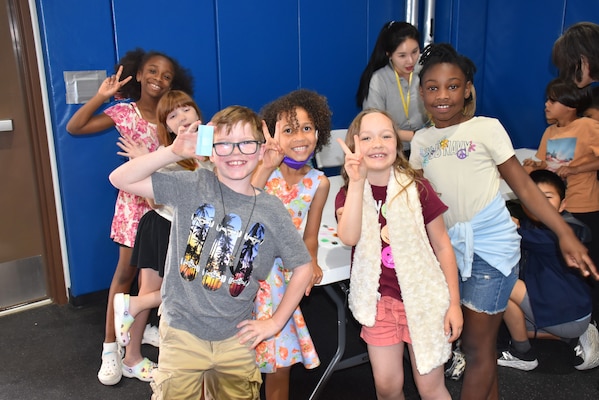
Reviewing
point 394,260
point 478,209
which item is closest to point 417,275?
point 394,260

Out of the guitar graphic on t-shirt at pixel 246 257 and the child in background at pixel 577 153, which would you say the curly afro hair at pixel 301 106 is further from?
the child in background at pixel 577 153

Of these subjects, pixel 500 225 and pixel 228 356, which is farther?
pixel 500 225

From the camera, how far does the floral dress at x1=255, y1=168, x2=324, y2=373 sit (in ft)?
5.93

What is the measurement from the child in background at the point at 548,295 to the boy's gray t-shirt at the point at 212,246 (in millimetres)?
1375

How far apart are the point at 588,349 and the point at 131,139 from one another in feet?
7.54

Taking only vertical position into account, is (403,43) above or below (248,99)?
above

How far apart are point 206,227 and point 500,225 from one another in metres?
0.94

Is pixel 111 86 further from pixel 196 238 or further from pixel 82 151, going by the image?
pixel 196 238

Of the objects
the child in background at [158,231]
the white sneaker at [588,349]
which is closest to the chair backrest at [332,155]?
the child in background at [158,231]

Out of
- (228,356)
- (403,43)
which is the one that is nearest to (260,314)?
(228,356)

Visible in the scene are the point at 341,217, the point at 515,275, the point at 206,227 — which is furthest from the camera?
the point at 515,275

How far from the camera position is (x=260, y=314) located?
1.80 metres

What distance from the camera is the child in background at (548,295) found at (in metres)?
2.37

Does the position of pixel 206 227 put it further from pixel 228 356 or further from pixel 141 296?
pixel 141 296
